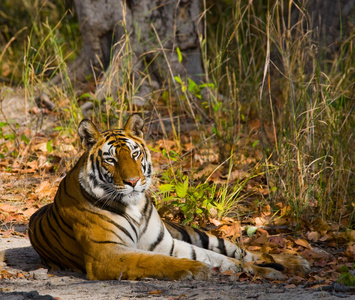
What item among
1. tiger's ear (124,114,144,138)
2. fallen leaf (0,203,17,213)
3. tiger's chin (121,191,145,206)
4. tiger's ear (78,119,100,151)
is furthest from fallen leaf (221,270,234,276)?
fallen leaf (0,203,17,213)

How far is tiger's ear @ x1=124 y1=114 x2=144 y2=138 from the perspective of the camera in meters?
3.90

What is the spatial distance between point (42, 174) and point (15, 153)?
54 cm

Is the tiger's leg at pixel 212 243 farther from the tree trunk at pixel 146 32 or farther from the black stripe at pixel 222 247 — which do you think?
the tree trunk at pixel 146 32

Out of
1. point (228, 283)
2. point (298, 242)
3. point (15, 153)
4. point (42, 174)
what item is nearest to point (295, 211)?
point (298, 242)

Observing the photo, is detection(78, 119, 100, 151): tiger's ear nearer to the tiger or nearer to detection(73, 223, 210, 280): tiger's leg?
the tiger

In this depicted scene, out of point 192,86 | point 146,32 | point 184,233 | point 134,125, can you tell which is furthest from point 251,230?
point 146,32

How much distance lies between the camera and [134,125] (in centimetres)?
395

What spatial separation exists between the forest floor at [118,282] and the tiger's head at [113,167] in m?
0.58

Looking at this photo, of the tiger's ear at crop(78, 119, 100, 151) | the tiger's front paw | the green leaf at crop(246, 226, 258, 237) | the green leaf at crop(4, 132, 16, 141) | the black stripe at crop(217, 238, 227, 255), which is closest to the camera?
the tiger's front paw

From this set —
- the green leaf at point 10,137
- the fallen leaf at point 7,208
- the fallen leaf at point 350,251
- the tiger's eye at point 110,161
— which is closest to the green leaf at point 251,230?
the fallen leaf at point 350,251

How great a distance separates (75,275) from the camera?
12.2 ft

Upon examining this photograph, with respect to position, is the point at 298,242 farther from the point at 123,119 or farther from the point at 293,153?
the point at 123,119

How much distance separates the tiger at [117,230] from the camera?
3385mm

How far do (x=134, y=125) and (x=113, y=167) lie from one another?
413mm
